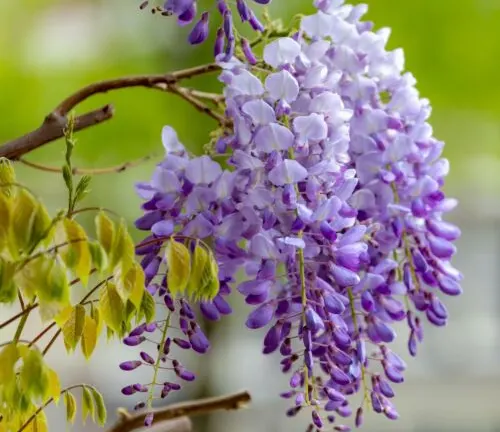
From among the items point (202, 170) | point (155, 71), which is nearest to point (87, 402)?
point (202, 170)

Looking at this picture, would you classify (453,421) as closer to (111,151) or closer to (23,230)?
(111,151)

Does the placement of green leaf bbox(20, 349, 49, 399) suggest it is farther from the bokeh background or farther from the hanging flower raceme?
the bokeh background

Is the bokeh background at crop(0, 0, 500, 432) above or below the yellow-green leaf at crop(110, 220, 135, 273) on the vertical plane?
above

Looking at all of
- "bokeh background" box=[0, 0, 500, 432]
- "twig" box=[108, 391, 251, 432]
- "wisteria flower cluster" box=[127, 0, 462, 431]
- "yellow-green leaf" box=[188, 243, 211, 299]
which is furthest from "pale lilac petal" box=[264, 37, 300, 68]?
"bokeh background" box=[0, 0, 500, 432]

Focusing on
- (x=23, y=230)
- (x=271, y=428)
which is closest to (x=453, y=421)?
(x=271, y=428)

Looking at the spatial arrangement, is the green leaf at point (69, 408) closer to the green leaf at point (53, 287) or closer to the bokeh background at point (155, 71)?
the green leaf at point (53, 287)

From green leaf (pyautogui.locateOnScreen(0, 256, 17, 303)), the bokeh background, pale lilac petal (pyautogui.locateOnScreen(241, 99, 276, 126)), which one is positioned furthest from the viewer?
the bokeh background
